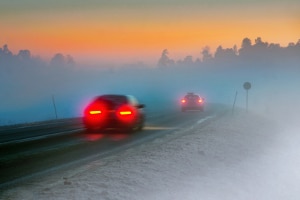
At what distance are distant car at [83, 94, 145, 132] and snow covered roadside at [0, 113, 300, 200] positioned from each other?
3685 millimetres

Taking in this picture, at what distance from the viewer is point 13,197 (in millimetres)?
9547

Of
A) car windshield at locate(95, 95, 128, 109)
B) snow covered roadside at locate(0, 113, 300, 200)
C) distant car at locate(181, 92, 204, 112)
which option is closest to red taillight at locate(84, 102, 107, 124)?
car windshield at locate(95, 95, 128, 109)

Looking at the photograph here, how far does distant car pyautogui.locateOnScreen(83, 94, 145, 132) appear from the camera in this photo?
81.1 ft

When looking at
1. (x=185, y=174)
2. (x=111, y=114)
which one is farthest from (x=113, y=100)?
(x=185, y=174)

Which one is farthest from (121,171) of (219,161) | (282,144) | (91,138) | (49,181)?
(282,144)

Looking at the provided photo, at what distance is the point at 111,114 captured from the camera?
81.1 ft

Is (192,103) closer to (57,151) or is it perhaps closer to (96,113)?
(96,113)

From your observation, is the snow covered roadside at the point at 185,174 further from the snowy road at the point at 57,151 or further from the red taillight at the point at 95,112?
the red taillight at the point at 95,112

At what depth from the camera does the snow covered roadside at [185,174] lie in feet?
34.2

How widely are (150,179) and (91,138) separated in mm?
10331

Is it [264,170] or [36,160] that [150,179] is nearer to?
[36,160]

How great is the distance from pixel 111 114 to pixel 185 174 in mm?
11832

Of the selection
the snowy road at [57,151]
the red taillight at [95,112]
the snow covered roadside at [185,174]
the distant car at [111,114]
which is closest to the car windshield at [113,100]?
the distant car at [111,114]

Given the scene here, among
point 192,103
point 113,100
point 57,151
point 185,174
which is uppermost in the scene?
point 113,100
